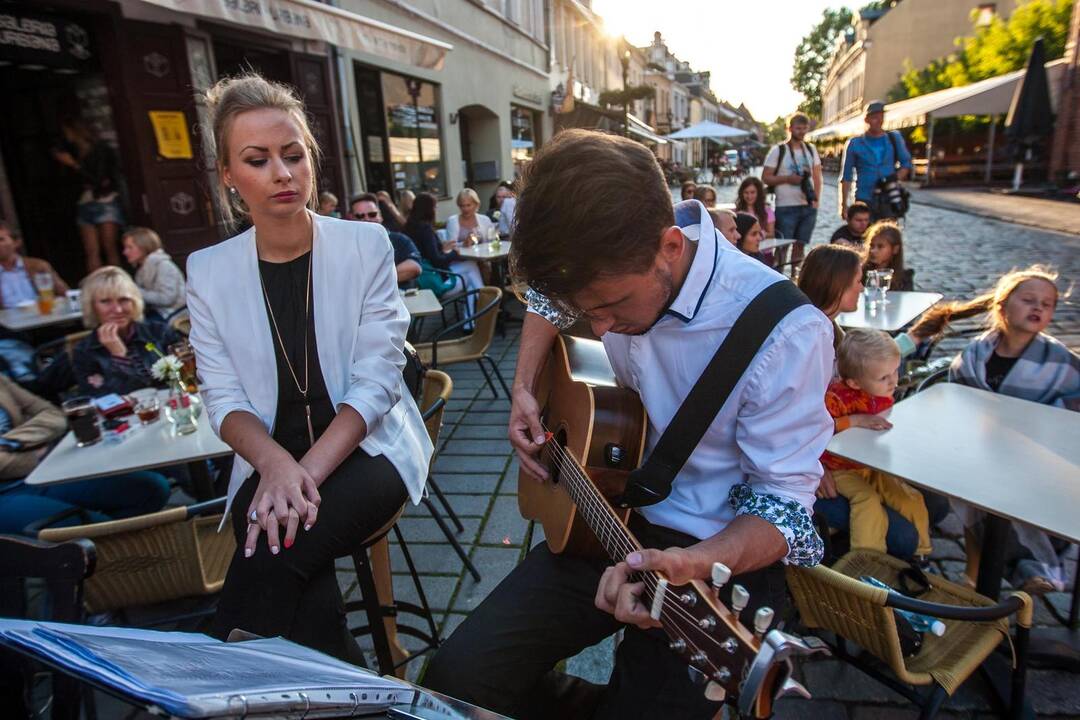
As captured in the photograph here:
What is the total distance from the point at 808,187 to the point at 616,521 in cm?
686

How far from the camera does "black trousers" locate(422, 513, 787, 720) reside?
4.50 feet

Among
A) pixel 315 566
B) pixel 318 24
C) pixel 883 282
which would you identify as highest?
pixel 318 24

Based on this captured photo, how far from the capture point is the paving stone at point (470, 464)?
3.65 m

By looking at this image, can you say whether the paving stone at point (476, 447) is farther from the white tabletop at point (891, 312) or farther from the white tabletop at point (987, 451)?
the white tabletop at point (987, 451)

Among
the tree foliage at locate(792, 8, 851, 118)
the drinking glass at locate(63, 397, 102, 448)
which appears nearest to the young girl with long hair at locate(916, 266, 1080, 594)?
the drinking glass at locate(63, 397, 102, 448)

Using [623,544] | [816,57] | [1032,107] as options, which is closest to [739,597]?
[623,544]

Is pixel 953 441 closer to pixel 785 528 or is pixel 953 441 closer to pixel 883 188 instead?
pixel 785 528

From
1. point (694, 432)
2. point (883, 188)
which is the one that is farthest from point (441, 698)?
point (883, 188)

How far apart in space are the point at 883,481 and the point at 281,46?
7.95 m

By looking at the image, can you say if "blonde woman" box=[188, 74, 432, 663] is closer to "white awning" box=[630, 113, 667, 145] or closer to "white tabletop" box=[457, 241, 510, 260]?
"white tabletop" box=[457, 241, 510, 260]

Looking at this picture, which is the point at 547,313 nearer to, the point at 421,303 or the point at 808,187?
the point at 421,303

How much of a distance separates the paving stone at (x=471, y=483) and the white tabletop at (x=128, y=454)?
1.37m

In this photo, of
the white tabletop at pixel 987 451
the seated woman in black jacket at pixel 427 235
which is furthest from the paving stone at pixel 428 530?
the seated woman in black jacket at pixel 427 235

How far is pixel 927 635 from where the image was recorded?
180 centimetres
